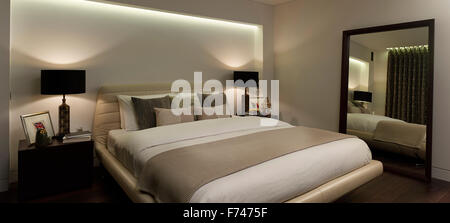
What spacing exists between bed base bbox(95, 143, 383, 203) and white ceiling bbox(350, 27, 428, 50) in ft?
5.08

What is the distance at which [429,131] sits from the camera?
10.2ft

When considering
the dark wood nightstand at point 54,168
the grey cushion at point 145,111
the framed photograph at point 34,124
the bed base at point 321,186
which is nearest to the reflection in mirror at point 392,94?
the bed base at point 321,186

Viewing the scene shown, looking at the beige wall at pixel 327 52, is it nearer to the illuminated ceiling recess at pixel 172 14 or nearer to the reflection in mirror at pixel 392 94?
→ the reflection in mirror at pixel 392 94

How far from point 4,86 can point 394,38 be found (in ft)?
14.0

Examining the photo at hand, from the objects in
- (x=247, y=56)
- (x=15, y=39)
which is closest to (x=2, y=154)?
(x=15, y=39)

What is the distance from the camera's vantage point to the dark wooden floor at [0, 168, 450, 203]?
2600 mm

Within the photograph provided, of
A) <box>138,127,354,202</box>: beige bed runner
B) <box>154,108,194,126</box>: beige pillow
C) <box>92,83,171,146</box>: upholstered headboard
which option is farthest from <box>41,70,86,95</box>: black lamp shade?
<box>138,127,354,202</box>: beige bed runner

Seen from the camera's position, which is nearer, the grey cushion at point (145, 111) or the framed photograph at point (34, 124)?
the framed photograph at point (34, 124)

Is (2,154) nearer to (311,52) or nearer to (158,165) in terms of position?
(158,165)

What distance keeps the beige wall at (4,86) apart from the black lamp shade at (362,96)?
4061mm

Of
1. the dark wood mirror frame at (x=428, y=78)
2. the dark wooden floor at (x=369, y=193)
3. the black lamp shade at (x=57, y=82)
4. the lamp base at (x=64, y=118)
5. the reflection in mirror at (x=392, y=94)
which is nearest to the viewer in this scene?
the dark wooden floor at (x=369, y=193)

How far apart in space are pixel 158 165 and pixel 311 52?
335cm

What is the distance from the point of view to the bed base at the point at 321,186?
2.00 m

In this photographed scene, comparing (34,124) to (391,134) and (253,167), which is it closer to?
(253,167)
